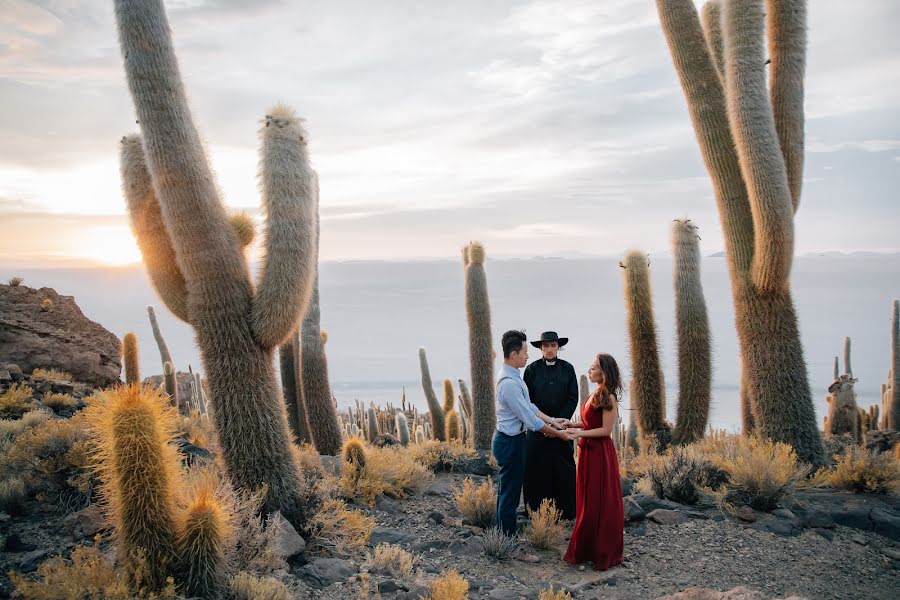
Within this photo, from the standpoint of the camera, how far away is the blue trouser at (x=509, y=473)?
23.5 feet

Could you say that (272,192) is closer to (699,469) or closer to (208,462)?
(208,462)

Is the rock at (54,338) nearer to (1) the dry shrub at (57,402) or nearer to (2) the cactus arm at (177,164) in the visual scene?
(1) the dry shrub at (57,402)

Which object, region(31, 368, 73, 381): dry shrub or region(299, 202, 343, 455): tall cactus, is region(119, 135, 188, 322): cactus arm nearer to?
region(299, 202, 343, 455): tall cactus

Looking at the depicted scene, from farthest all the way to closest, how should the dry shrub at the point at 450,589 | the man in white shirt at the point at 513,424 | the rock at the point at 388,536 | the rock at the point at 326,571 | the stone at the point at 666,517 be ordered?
1. the stone at the point at 666,517
2. the rock at the point at 388,536
3. the man in white shirt at the point at 513,424
4. the rock at the point at 326,571
5. the dry shrub at the point at 450,589

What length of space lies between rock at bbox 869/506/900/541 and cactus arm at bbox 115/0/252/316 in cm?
780

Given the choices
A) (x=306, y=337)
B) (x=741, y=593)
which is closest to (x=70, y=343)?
(x=306, y=337)

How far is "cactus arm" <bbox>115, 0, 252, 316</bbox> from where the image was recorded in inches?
277

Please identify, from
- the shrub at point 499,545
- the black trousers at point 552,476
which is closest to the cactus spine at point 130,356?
the black trousers at point 552,476

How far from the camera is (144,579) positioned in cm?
529

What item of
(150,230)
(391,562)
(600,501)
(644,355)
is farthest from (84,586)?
(644,355)

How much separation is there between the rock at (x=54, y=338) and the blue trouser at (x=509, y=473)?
1192cm

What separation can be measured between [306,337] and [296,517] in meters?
5.72

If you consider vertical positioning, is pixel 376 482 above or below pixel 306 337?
below

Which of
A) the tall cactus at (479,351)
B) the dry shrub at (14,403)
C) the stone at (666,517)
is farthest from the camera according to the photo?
the tall cactus at (479,351)
